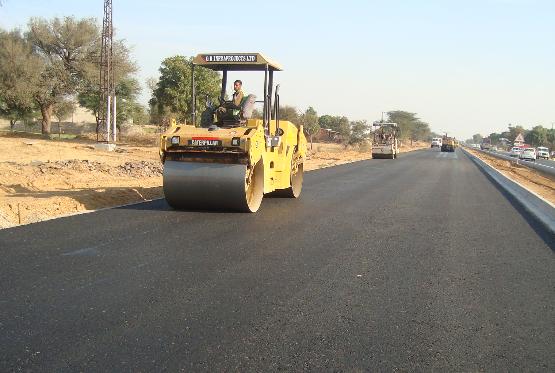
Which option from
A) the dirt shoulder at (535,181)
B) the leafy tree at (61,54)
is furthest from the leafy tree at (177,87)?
the dirt shoulder at (535,181)

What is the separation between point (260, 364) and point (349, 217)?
251 inches

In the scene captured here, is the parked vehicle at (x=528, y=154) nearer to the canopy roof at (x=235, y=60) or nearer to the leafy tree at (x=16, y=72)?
the leafy tree at (x=16, y=72)

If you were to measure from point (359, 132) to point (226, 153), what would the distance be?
64127 mm

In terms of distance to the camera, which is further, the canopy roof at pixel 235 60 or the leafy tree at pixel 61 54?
the leafy tree at pixel 61 54

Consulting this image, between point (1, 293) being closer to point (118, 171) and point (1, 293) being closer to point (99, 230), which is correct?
point (99, 230)

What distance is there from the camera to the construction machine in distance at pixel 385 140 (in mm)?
40812

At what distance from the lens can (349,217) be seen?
31.4 feet

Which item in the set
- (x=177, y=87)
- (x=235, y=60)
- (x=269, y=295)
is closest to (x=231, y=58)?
(x=235, y=60)

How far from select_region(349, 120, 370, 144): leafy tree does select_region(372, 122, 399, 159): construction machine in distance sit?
94.7 ft

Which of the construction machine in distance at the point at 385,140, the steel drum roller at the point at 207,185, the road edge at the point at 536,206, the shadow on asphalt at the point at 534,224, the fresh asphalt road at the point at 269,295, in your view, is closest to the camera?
the fresh asphalt road at the point at 269,295

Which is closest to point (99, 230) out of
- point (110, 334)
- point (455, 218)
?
point (110, 334)

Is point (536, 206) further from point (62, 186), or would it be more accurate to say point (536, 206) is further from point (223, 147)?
point (62, 186)

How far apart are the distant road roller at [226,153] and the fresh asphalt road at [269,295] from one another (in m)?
0.43

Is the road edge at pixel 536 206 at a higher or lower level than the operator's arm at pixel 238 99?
lower
